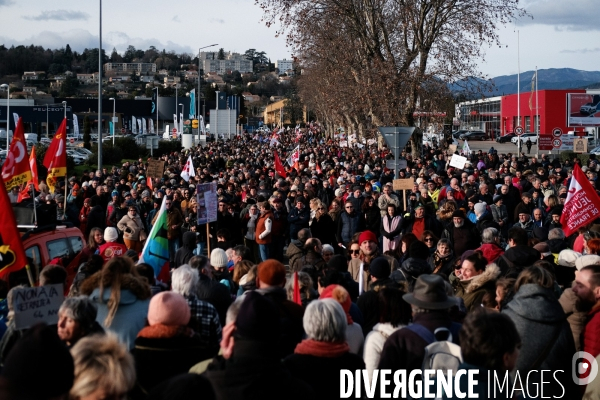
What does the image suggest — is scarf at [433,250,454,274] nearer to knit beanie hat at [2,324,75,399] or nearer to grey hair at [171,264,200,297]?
grey hair at [171,264,200,297]

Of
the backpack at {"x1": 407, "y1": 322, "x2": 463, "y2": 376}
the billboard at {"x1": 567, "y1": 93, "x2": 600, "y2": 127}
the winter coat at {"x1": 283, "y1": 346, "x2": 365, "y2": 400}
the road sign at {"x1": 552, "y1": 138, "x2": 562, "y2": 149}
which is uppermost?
the billboard at {"x1": 567, "y1": 93, "x2": 600, "y2": 127}

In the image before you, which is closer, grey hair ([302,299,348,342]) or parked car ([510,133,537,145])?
grey hair ([302,299,348,342])

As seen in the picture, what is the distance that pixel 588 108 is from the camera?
213 ft

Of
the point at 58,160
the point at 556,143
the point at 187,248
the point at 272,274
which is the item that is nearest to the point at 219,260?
the point at 187,248

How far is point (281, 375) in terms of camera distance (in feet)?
13.8

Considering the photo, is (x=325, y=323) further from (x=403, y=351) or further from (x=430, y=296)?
Answer: (x=430, y=296)

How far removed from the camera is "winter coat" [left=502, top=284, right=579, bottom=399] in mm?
5438

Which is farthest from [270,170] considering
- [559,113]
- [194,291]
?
[559,113]

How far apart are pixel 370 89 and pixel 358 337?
2962 centimetres

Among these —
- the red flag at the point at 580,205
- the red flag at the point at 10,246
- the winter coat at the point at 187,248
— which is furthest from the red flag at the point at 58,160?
the red flag at the point at 580,205

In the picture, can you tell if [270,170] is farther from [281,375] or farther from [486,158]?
[281,375]

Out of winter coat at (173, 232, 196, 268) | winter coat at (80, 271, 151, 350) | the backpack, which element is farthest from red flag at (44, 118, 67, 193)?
the backpack

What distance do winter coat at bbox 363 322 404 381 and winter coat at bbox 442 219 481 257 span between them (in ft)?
22.5

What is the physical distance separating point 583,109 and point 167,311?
212 ft
